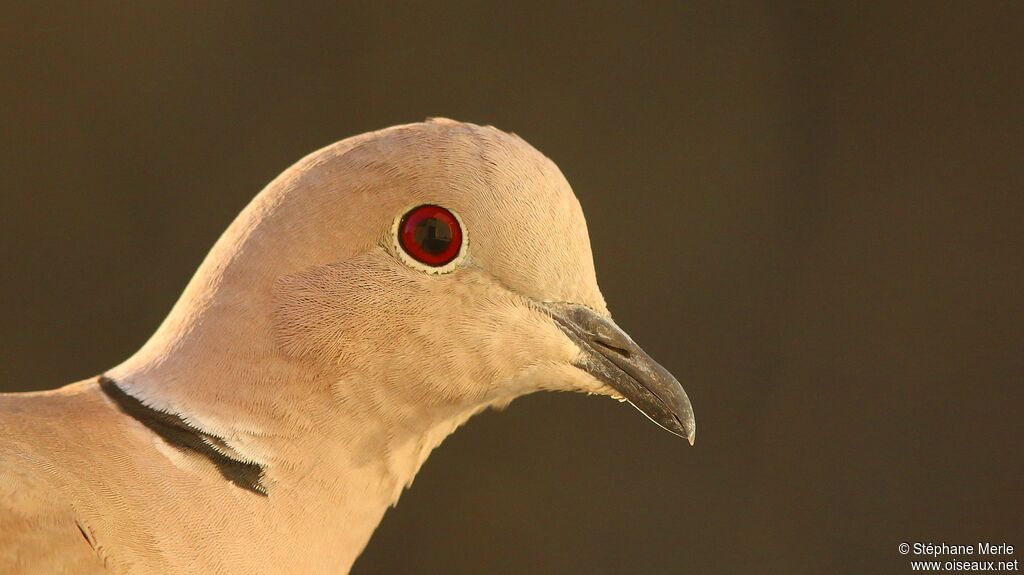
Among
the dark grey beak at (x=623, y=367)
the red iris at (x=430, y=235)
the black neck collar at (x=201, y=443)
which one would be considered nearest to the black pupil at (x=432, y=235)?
the red iris at (x=430, y=235)

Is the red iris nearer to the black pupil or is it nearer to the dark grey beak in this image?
the black pupil

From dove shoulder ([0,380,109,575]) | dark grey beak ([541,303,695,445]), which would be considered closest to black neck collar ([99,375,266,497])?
dove shoulder ([0,380,109,575])

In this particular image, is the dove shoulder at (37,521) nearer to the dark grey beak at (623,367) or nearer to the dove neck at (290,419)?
the dove neck at (290,419)

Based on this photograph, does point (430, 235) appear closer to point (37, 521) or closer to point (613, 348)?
point (613, 348)

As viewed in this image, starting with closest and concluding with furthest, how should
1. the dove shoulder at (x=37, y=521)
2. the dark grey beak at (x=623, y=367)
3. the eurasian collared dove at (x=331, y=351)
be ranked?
the dove shoulder at (x=37, y=521)
the eurasian collared dove at (x=331, y=351)
the dark grey beak at (x=623, y=367)

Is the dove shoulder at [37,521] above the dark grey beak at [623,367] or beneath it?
beneath

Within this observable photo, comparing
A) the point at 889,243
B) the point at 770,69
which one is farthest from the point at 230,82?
the point at 889,243

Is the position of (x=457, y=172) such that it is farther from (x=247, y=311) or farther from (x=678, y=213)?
(x=678, y=213)
